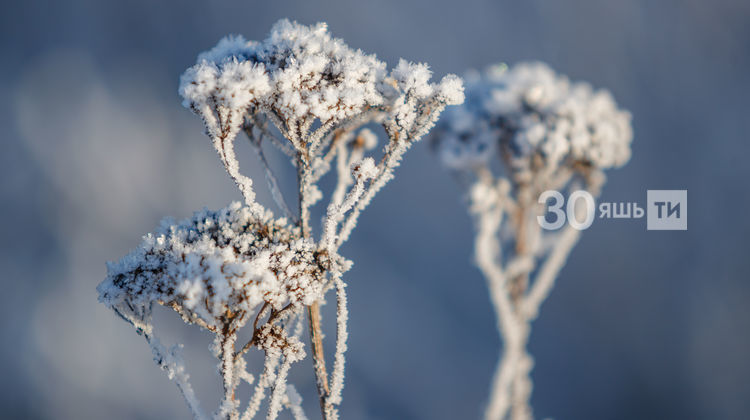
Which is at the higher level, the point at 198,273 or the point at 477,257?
the point at 477,257

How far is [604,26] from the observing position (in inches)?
140

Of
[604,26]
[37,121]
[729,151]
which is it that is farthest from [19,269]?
[729,151]

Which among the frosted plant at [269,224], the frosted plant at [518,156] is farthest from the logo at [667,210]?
the frosted plant at [269,224]

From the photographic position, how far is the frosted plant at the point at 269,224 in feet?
3.77

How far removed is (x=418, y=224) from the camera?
11.8ft

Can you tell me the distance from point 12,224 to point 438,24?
3200 millimetres

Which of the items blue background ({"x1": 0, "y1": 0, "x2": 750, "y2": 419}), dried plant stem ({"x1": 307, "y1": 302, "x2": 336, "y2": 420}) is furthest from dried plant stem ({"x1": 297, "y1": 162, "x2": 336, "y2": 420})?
blue background ({"x1": 0, "y1": 0, "x2": 750, "y2": 419})

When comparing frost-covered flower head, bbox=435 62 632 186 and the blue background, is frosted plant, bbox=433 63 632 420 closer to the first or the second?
frost-covered flower head, bbox=435 62 632 186

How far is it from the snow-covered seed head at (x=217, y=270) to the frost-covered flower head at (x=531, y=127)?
106 centimetres

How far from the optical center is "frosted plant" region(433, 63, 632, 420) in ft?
6.54

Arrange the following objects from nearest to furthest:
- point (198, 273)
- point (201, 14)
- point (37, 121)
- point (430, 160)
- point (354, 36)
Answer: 1. point (198, 273)
2. point (37, 121)
3. point (201, 14)
4. point (354, 36)
5. point (430, 160)

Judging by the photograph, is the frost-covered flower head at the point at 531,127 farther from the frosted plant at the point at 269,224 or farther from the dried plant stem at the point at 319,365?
the dried plant stem at the point at 319,365

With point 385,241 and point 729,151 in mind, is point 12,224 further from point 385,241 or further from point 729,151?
point 729,151

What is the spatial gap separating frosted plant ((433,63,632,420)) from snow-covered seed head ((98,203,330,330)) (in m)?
1.01
